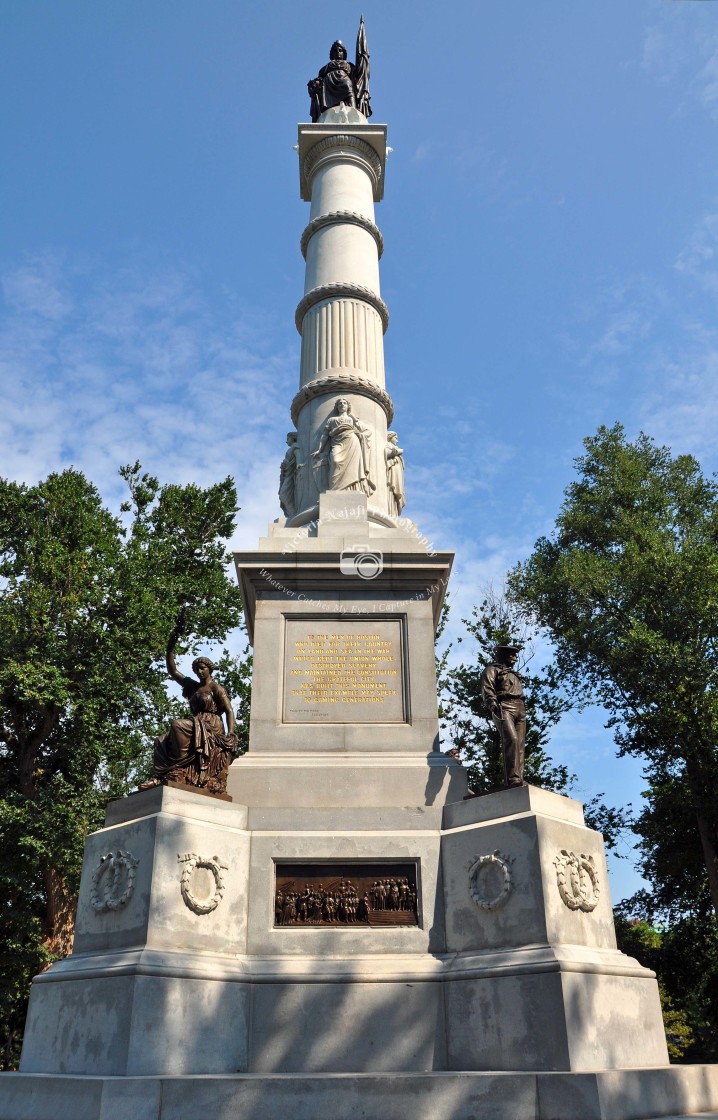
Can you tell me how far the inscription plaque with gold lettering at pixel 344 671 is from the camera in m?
10.7

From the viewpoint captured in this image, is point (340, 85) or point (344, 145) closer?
point (344, 145)

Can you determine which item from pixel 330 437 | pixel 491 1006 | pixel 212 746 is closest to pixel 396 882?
pixel 491 1006

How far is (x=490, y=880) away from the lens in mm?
8914

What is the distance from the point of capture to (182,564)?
2639 cm

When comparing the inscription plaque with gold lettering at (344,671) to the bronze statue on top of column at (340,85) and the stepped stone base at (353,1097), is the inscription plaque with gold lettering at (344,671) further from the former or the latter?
the bronze statue on top of column at (340,85)

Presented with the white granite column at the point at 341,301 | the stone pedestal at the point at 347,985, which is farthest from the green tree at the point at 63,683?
the stone pedestal at the point at 347,985

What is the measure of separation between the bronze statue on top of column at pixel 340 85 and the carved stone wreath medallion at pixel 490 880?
15901 millimetres

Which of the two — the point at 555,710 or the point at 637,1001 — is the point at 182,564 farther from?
the point at 637,1001

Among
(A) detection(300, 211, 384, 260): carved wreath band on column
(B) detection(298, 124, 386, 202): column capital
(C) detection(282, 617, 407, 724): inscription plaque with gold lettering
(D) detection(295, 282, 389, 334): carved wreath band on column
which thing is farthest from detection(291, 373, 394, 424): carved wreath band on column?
(B) detection(298, 124, 386, 202): column capital

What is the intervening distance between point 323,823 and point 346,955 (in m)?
1.38

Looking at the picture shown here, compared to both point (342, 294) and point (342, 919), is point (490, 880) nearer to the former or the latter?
point (342, 919)

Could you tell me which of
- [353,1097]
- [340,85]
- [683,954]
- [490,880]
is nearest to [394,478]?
[490,880]

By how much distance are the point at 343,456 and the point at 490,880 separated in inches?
253

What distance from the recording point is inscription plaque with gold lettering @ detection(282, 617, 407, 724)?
35.0 feet
